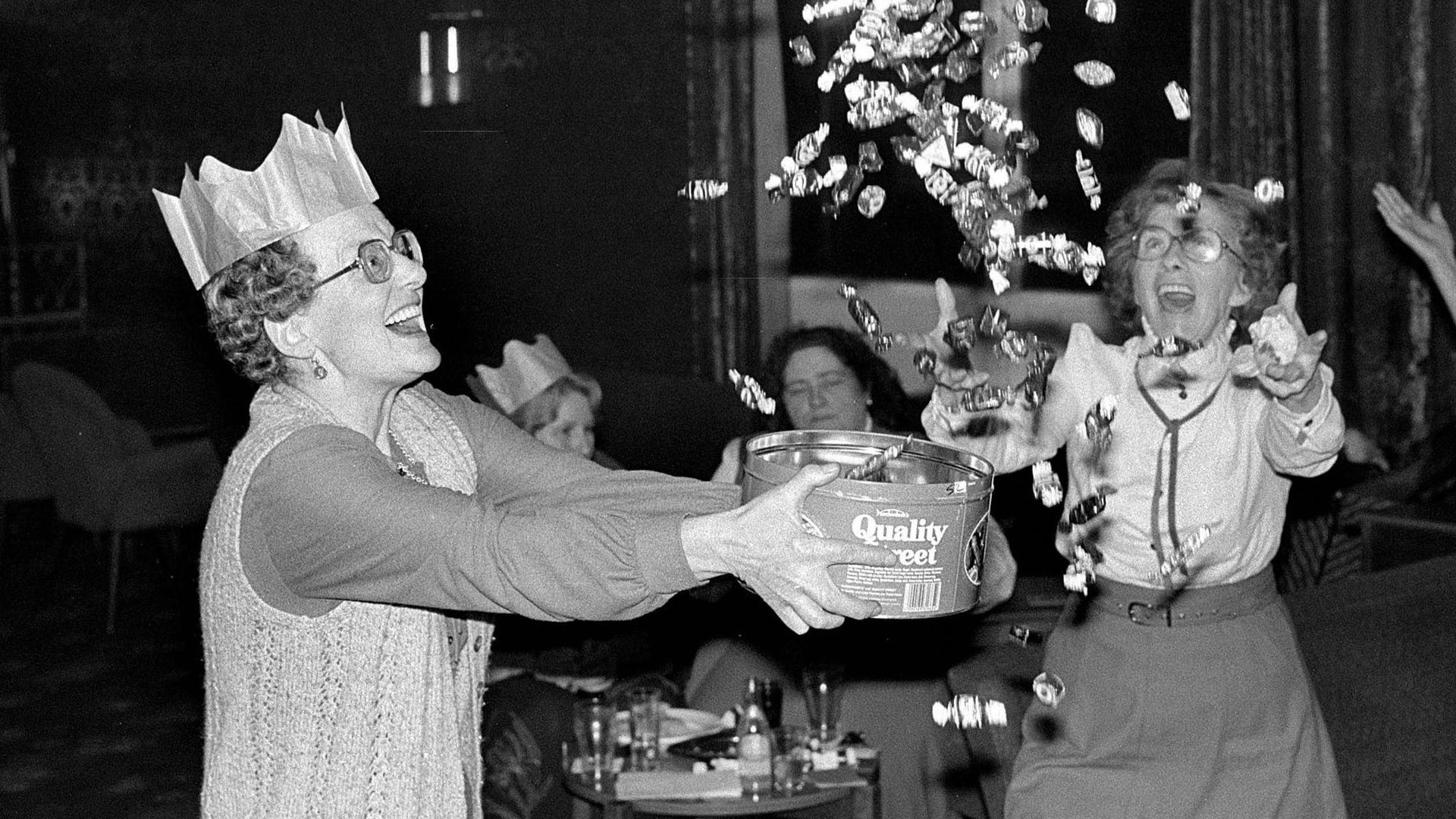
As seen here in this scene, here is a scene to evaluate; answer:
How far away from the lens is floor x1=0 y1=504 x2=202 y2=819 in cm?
454

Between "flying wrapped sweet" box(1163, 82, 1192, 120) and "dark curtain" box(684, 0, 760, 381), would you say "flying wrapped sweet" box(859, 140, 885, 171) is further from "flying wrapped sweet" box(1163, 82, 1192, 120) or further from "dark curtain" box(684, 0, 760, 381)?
"dark curtain" box(684, 0, 760, 381)

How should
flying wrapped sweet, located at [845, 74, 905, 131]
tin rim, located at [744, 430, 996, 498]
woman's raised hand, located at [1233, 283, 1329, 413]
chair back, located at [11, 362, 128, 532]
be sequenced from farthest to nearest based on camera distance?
chair back, located at [11, 362, 128, 532], woman's raised hand, located at [1233, 283, 1329, 413], flying wrapped sweet, located at [845, 74, 905, 131], tin rim, located at [744, 430, 996, 498]

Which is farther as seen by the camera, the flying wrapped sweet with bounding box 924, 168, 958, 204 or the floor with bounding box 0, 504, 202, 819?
the floor with bounding box 0, 504, 202, 819

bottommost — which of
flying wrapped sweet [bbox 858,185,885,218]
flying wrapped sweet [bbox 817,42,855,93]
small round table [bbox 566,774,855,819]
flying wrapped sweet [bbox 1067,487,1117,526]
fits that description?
small round table [bbox 566,774,855,819]

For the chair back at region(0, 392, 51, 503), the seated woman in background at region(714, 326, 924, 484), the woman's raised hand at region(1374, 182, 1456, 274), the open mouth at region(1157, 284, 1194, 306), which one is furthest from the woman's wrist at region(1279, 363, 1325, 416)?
the chair back at region(0, 392, 51, 503)

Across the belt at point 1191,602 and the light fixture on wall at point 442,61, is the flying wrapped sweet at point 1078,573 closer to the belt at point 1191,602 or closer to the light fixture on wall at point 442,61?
the belt at point 1191,602

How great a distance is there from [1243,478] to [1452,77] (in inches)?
100

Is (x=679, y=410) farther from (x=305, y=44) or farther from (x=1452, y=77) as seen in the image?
(x=1452, y=77)

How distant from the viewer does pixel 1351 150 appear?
4.66m

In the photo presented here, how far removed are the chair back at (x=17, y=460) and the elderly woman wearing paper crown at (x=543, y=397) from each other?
2.71 metres

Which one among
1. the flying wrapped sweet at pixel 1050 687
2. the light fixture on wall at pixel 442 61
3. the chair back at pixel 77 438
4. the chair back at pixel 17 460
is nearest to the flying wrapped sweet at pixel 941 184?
the flying wrapped sweet at pixel 1050 687

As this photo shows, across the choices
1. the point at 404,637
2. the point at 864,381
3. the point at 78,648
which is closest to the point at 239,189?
the point at 404,637

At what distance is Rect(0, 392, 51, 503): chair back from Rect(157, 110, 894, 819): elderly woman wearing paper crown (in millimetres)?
4514

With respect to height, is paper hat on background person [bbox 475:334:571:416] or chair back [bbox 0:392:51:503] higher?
paper hat on background person [bbox 475:334:571:416]
